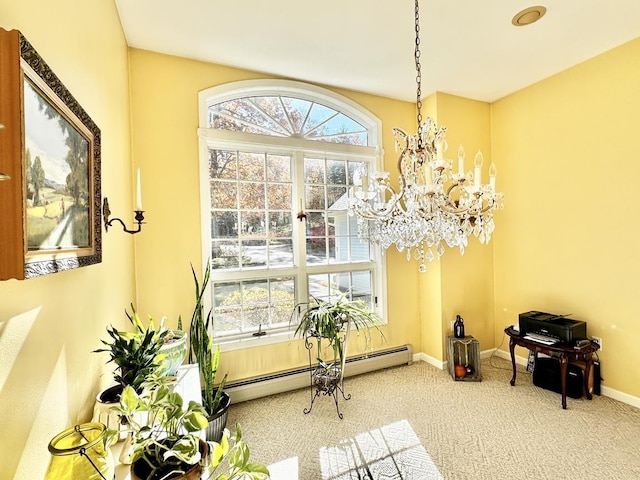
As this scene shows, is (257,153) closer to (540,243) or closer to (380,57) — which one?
(380,57)

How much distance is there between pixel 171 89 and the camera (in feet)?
Answer: 8.97

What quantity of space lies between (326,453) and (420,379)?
4.81 ft

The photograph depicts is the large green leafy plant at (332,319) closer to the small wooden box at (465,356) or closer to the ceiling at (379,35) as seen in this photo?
the small wooden box at (465,356)

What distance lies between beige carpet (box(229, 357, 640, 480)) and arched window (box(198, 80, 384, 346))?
0.86m

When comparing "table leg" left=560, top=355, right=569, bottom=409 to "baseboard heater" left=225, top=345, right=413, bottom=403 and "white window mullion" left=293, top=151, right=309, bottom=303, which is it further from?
"white window mullion" left=293, top=151, right=309, bottom=303

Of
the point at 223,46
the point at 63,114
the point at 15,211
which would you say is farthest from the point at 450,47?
the point at 15,211

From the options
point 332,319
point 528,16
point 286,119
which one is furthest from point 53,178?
point 528,16

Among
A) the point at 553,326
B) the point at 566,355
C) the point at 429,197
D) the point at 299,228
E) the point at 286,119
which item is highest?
the point at 286,119

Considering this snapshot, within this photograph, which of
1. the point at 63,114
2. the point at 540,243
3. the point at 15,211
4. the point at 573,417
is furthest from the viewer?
the point at 540,243

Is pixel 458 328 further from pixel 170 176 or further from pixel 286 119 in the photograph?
pixel 170 176

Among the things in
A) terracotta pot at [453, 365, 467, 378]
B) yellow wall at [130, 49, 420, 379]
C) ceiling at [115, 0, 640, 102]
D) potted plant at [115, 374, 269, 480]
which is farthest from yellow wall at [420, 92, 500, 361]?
potted plant at [115, 374, 269, 480]

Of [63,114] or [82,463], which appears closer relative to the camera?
[82,463]

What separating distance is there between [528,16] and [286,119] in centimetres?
212

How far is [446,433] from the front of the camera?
2389 mm
